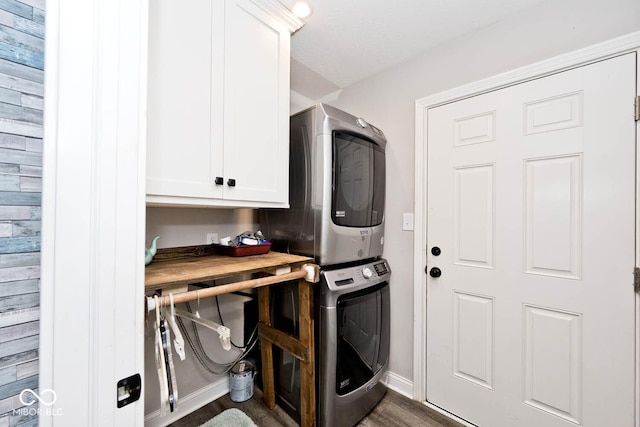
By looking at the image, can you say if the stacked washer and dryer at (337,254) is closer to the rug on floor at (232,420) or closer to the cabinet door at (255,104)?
the cabinet door at (255,104)

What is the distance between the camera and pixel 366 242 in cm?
174

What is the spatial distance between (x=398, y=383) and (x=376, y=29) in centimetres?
239

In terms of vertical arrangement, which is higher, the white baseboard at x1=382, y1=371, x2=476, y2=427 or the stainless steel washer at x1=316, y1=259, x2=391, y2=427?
the stainless steel washer at x1=316, y1=259, x2=391, y2=427

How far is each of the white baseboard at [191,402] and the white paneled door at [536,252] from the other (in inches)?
56.2

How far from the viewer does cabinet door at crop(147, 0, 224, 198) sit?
3.36 feet

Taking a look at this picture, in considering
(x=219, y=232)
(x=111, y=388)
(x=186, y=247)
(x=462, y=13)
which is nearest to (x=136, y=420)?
(x=111, y=388)

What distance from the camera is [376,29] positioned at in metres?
1.57

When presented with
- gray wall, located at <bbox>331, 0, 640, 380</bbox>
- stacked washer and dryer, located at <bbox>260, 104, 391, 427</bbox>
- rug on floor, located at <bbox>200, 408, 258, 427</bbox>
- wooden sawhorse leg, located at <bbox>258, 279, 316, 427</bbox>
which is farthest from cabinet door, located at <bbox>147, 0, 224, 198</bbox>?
gray wall, located at <bbox>331, 0, 640, 380</bbox>

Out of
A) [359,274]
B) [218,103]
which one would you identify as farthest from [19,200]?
[359,274]

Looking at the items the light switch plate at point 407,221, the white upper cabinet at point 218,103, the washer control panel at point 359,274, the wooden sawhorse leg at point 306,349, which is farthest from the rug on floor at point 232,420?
the light switch plate at point 407,221

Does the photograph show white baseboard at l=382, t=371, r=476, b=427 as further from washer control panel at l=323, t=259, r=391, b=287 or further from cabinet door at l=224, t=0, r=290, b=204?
cabinet door at l=224, t=0, r=290, b=204

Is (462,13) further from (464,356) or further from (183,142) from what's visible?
(464,356)

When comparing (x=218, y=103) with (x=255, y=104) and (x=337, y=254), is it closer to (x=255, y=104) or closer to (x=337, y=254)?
(x=255, y=104)

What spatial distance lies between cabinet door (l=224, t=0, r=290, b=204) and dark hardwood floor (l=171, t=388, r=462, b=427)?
4.43 feet
